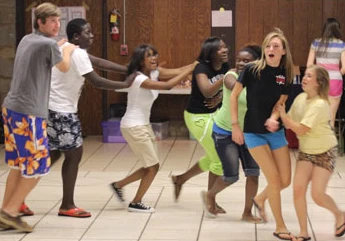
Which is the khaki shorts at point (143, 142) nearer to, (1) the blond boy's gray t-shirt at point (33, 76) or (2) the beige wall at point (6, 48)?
(1) the blond boy's gray t-shirt at point (33, 76)

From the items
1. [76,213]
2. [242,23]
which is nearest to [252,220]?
[76,213]

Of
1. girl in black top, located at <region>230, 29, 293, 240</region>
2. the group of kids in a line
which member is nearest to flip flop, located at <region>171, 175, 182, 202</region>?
the group of kids in a line

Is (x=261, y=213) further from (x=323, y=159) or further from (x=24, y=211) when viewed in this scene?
(x=24, y=211)

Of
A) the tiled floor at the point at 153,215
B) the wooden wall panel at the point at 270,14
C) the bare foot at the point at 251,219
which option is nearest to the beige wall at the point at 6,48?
the tiled floor at the point at 153,215

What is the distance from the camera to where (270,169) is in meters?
5.18

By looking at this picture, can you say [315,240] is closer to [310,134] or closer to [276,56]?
[310,134]

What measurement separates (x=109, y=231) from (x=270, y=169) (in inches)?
49.8

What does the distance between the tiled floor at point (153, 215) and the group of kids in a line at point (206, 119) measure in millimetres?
130

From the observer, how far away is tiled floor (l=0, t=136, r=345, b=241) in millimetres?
5441

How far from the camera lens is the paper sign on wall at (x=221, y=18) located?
10.4 meters

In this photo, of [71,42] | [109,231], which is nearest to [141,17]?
[71,42]

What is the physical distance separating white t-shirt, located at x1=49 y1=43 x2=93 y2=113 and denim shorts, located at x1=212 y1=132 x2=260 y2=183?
111 cm

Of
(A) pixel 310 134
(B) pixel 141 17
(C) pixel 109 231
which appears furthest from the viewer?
(B) pixel 141 17

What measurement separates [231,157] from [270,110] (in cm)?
65
